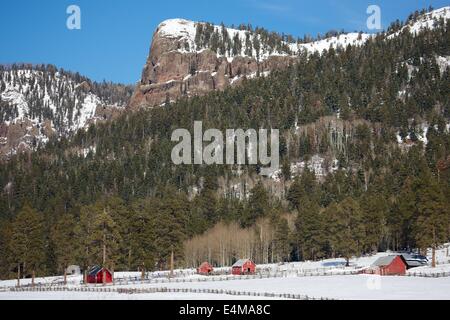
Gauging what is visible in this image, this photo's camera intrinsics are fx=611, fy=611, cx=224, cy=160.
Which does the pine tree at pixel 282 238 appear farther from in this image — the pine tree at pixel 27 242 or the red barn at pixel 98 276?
the pine tree at pixel 27 242

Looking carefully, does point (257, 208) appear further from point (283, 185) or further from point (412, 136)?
point (412, 136)

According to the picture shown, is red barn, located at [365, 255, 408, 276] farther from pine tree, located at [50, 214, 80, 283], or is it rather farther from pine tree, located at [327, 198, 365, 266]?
pine tree, located at [50, 214, 80, 283]

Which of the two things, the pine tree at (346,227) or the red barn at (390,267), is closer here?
the red barn at (390,267)

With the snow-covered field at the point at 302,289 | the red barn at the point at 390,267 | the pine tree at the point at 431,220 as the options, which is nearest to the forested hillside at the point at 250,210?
the pine tree at the point at 431,220

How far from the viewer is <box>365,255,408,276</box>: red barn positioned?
275ft

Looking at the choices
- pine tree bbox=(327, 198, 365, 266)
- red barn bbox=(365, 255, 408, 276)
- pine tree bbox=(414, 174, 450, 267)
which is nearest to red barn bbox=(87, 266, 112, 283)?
red barn bbox=(365, 255, 408, 276)

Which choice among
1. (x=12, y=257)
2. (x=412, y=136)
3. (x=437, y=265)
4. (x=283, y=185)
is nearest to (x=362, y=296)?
(x=437, y=265)

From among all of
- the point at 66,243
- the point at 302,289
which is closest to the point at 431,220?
the point at 302,289

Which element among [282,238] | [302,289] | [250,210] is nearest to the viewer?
[302,289]

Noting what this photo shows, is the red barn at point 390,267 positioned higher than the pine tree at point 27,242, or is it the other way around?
the pine tree at point 27,242

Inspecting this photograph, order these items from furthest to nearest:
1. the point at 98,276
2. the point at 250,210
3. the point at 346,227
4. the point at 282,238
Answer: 1. the point at 250,210
2. the point at 282,238
3. the point at 346,227
4. the point at 98,276

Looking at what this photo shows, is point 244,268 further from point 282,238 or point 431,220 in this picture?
point 431,220

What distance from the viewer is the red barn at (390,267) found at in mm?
83875

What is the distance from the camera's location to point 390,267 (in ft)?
277
